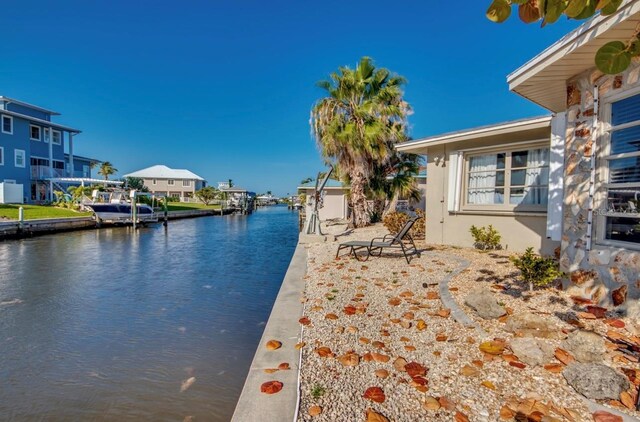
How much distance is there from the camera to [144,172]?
215 ft

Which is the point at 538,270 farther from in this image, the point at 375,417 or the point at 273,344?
the point at 273,344

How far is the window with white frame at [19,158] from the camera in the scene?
29.6 m

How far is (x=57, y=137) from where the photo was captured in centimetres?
3441

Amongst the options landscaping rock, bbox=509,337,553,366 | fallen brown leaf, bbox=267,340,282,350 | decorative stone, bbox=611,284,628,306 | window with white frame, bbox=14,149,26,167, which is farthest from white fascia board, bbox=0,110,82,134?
decorative stone, bbox=611,284,628,306

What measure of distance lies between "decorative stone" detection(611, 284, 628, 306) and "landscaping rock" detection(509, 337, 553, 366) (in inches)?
58.7

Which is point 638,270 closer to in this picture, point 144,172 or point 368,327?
point 368,327

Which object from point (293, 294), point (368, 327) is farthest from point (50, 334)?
point (368, 327)

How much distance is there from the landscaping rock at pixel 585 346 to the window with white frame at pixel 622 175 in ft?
4.73

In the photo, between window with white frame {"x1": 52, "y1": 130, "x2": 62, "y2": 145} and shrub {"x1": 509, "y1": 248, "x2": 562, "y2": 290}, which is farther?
window with white frame {"x1": 52, "y1": 130, "x2": 62, "y2": 145}

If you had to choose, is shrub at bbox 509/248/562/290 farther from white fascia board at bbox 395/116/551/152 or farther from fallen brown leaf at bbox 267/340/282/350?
white fascia board at bbox 395/116/551/152

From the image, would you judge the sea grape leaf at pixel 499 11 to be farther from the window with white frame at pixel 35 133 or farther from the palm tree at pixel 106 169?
the palm tree at pixel 106 169

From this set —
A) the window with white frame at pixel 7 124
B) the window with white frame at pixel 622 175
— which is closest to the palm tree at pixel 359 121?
the window with white frame at pixel 622 175

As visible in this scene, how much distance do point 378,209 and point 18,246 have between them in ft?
54.9

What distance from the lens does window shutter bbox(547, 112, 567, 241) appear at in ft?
16.5
